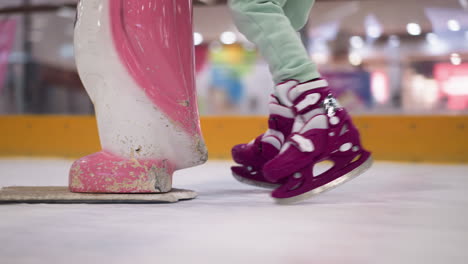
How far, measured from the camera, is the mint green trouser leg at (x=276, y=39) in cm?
99

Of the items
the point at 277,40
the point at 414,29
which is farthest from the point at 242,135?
the point at 414,29

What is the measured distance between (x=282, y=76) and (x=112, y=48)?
1.14 ft

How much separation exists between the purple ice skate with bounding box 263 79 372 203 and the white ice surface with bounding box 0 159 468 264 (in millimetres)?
39

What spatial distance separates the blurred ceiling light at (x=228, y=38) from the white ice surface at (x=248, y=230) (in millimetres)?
2635

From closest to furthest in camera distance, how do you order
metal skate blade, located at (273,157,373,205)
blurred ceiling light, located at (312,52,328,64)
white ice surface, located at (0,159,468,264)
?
1. white ice surface, located at (0,159,468,264)
2. metal skate blade, located at (273,157,373,205)
3. blurred ceiling light, located at (312,52,328,64)

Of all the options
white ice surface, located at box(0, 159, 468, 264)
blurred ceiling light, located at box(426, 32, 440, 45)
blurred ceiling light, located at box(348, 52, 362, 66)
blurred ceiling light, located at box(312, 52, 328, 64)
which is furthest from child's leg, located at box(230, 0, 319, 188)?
blurred ceiling light, located at box(426, 32, 440, 45)

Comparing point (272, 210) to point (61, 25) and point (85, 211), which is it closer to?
point (85, 211)

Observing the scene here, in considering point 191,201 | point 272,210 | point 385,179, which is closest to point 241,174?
point 191,201

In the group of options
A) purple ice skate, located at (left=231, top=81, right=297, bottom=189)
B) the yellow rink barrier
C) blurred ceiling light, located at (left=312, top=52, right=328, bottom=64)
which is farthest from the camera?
blurred ceiling light, located at (left=312, top=52, right=328, bottom=64)

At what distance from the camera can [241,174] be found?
1177mm

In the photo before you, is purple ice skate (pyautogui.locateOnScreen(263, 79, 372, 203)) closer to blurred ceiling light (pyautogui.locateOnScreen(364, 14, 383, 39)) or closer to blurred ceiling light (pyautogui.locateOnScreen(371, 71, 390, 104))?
blurred ceiling light (pyautogui.locateOnScreen(371, 71, 390, 104))

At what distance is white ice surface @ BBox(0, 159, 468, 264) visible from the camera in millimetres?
534

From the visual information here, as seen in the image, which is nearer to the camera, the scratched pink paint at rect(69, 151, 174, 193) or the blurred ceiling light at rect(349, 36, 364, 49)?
the scratched pink paint at rect(69, 151, 174, 193)

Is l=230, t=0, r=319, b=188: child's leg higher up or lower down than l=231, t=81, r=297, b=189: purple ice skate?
higher up
